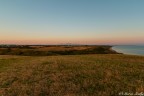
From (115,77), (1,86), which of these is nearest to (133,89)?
(115,77)

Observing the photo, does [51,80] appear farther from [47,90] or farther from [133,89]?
[133,89]

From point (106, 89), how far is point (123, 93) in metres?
1.38

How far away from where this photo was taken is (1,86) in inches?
594

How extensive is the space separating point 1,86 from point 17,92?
264cm

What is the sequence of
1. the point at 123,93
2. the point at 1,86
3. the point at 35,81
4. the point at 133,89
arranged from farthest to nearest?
the point at 35,81 < the point at 1,86 < the point at 133,89 < the point at 123,93

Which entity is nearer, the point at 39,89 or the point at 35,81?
the point at 39,89

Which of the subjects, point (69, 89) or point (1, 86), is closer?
point (69, 89)

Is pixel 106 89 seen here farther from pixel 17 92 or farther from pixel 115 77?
pixel 17 92

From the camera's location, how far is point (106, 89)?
13.3 meters

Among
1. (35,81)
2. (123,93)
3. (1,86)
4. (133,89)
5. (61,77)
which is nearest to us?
(123,93)

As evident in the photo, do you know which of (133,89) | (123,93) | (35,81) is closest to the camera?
(123,93)

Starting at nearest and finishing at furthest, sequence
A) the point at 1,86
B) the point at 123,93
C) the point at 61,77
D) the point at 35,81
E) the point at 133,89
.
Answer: the point at 123,93
the point at 133,89
the point at 1,86
the point at 35,81
the point at 61,77

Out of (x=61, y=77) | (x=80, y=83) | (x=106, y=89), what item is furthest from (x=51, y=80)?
(x=106, y=89)

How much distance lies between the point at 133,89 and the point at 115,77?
4.10 meters
